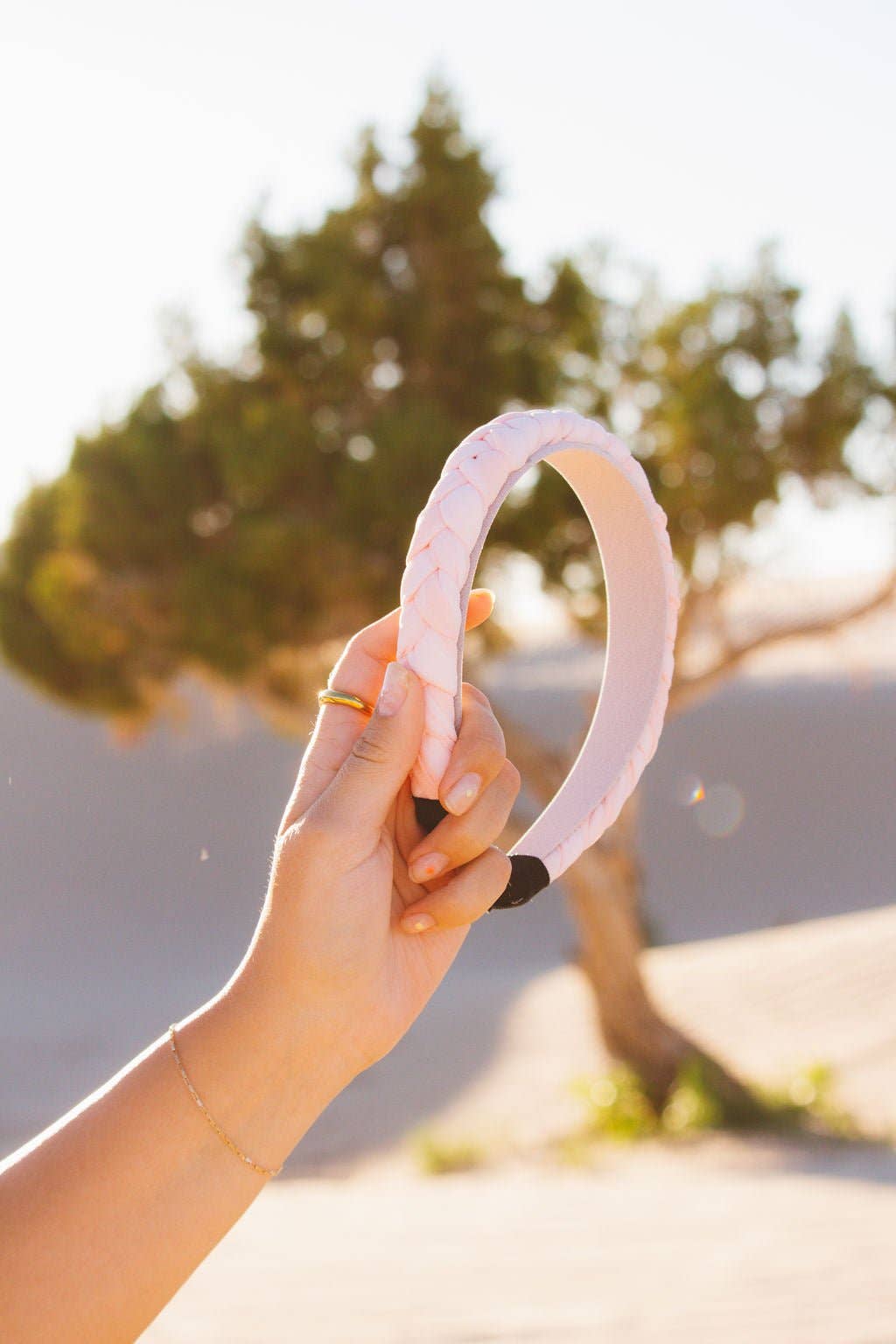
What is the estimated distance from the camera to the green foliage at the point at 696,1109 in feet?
26.9

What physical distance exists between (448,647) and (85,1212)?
76 centimetres

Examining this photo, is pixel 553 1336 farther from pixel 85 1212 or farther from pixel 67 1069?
pixel 67 1069

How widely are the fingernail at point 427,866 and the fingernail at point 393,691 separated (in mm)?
184

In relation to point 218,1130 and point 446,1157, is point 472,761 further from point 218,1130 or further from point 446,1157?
point 446,1157

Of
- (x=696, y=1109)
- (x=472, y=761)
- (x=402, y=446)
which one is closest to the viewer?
(x=472, y=761)

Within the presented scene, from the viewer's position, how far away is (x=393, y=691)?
1537 mm

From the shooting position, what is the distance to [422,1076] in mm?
11289

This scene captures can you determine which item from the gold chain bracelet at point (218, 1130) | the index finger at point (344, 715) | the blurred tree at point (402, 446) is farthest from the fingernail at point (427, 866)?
the blurred tree at point (402, 446)

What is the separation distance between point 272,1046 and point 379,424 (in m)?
6.53

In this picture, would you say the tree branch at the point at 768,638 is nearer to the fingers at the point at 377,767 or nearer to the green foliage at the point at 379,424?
the green foliage at the point at 379,424

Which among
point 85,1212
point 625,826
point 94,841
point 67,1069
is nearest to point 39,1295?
point 85,1212

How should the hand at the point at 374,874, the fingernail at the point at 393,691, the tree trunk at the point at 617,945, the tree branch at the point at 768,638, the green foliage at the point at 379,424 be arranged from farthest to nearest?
the tree branch at the point at 768,638
the tree trunk at the point at 617,945
the green foliage at the point at 379,424
the fingernail at the point at 393,691
the hand at the point at 374,874

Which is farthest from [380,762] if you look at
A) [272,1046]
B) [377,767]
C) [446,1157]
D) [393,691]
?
[446,1157]

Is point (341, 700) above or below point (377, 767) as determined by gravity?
above
